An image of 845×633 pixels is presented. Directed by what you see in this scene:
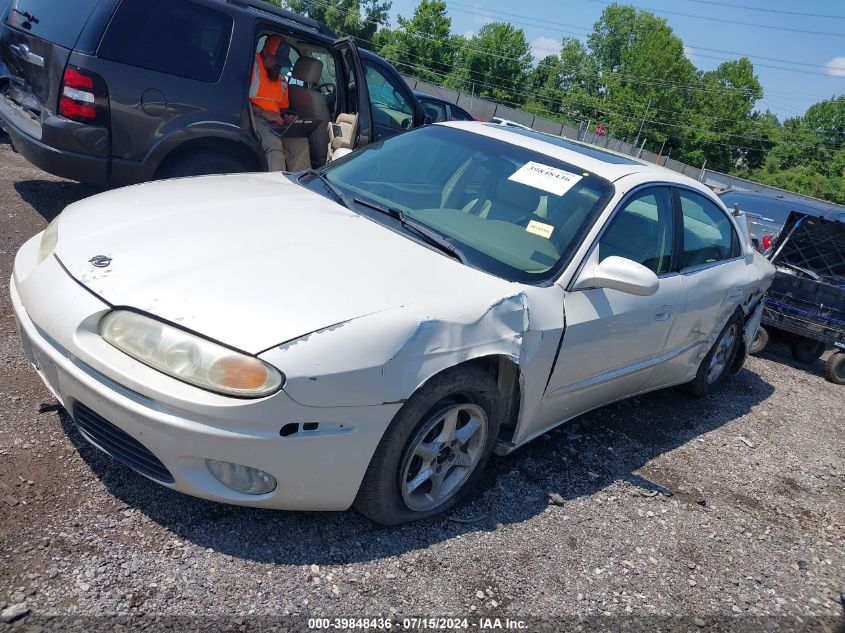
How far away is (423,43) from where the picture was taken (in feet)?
208

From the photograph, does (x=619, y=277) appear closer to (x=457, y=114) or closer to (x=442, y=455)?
(x=442, y=455)

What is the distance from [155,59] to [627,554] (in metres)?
4.53

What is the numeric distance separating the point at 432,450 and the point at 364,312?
2.25 ft

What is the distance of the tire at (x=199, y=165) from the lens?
5141mm

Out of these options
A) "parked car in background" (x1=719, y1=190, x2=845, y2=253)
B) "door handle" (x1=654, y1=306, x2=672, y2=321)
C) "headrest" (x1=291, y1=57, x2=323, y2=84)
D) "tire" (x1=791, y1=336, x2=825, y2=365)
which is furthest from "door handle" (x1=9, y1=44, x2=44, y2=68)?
"tire" (x1=791, y1=336, x2=825, y2=365)

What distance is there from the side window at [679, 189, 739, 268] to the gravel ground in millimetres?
1202

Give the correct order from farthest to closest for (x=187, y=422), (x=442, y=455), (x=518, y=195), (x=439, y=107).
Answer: (x=439, y=107)
(x=518, y=195)
(x=442, y=455)
(x=187, y=422)

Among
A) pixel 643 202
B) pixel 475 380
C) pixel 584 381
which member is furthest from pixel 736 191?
pixel 475 380

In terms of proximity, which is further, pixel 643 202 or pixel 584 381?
pixel 643 202

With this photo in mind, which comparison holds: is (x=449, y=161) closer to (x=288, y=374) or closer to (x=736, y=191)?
(x=288, y=374)

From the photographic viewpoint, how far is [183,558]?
2.35 meters

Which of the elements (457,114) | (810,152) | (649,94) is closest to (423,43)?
(649,94)

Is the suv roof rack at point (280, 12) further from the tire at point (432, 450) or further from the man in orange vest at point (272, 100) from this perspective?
the tire at point (432, 450)

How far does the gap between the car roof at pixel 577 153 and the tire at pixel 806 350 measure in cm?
340
